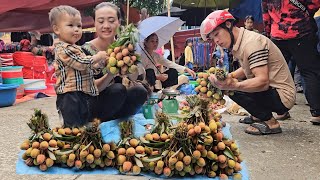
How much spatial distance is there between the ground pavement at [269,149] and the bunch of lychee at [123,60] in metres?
0.69

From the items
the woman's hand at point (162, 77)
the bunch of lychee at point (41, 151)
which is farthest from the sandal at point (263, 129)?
the bunch of lychee at point (41, 151)

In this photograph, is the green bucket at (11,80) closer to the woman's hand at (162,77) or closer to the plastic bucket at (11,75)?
the plastic bucket at (11,75)

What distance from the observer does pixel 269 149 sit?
3156 mm

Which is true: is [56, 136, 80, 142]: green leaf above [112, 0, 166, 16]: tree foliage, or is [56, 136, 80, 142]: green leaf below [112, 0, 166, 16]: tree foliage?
below

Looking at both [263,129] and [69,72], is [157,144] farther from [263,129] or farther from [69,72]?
[263,129]

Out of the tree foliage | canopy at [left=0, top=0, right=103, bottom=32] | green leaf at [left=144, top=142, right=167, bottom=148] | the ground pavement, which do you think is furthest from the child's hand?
the tree foliage

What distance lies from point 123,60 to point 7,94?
12.1 ft

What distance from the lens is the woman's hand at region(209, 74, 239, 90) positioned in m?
3.12

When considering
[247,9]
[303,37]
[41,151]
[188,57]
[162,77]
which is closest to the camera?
[41,151]

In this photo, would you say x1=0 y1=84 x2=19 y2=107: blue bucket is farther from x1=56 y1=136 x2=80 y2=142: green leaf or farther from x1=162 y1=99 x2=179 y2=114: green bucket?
x1=56 y1=136 x2=80 y2=142: green leaf

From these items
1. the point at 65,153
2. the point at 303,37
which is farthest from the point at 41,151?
the point at 303,37

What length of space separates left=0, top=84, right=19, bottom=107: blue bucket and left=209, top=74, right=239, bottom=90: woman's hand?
3.49 metres

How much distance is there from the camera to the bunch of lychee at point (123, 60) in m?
2.50

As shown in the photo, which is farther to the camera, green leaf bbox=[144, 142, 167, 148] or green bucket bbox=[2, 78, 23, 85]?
green bucket bbox=[2, 78, 23, 85]
